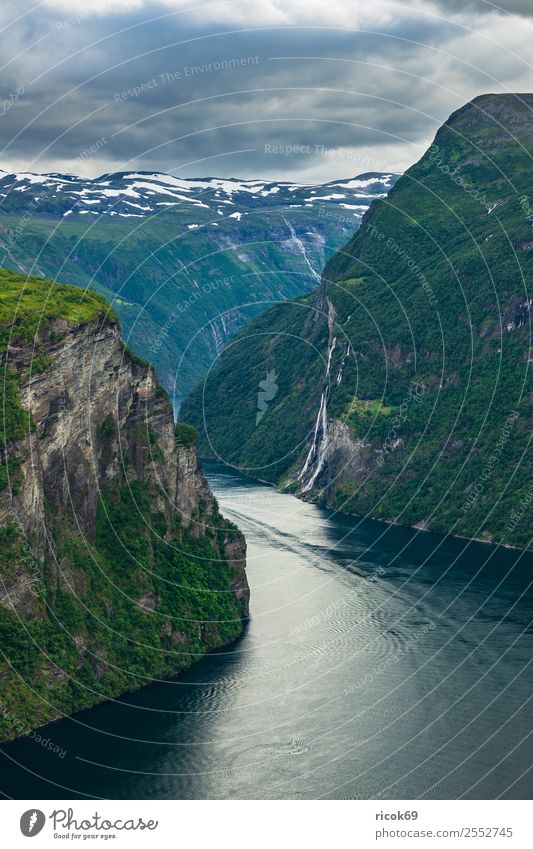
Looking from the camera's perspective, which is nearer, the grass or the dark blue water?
the dark blue water

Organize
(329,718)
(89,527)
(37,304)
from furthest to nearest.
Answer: (89,527) < (37,304) < (329,718)

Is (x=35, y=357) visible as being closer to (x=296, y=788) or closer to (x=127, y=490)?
(x=127, y=490)

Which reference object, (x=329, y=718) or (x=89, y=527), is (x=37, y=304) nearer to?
(x=89, y=527)

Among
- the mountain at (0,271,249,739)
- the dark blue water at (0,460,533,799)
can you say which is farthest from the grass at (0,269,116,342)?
the dark blue water at (0,460,533,799)

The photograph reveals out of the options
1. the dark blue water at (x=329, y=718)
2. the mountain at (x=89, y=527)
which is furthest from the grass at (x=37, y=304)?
the dark blue water at (x=329, y=718)

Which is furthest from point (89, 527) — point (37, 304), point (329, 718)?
point (329, 718)

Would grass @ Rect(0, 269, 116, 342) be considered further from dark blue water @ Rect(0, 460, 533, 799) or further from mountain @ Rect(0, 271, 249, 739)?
dark blue water @ Rect(0, 460, 533, 799)
